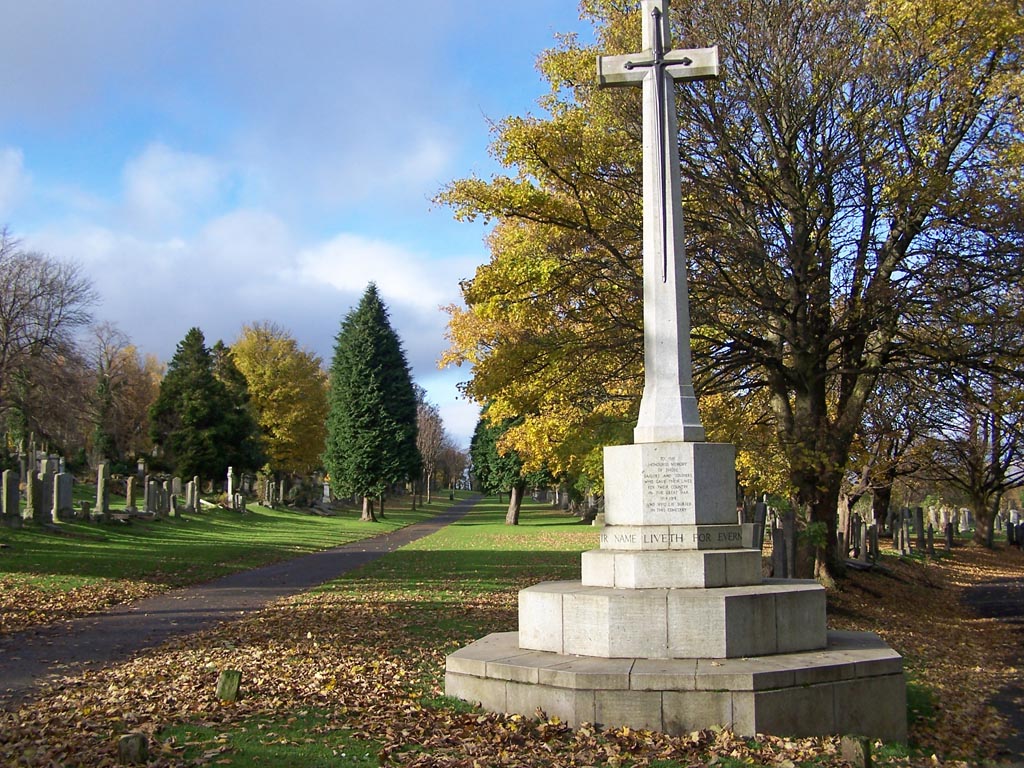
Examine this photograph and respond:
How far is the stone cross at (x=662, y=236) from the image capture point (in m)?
9.09

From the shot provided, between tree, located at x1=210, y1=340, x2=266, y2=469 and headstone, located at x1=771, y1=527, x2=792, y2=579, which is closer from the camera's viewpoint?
headstone, located at x1=771, y1=527, x2=792, y2=579

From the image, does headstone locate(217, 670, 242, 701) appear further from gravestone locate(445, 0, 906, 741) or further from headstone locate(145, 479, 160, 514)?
headstone locate(145, 479, 160, 514)

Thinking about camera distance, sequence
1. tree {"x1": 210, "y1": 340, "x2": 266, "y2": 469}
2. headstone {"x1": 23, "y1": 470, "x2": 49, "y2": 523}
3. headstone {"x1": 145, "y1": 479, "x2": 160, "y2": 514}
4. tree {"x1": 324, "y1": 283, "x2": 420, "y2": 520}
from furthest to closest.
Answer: tree {"x1": 324, "y1": 283, "x2": 420, "y2": 520} → tree {"x1": 210, "y1": 340, "x2": 266, "y2": 469} → headstone {"x1": 145, "y1": 479, "x2": 160, "y2": 514} → headstone {"x1": 23, "y1": 470, "x2": 49, "y2": 523}

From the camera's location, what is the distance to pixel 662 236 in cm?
938

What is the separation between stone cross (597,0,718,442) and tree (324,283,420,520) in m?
47.9

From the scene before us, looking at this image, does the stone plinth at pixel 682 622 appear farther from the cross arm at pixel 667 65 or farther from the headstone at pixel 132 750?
the cross arm at pixel 667 65

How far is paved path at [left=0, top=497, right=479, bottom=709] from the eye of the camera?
9.57m

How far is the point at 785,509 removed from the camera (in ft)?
56.1

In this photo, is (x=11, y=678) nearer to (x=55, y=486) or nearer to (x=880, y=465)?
(x=55, y=486)

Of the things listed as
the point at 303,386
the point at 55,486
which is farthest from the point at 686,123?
the point at 303,386

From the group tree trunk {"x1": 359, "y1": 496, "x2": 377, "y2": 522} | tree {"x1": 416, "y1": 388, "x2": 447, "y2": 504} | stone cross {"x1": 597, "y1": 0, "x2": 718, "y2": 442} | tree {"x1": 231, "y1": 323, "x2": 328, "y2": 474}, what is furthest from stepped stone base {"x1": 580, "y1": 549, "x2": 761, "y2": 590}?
tree {"x1": 416, "y1": 388, "x2": 447, "y2": 504}

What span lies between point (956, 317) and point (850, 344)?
231cm

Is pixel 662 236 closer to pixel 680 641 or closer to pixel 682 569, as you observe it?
pixel 682 569

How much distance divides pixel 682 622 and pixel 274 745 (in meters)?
3.28
